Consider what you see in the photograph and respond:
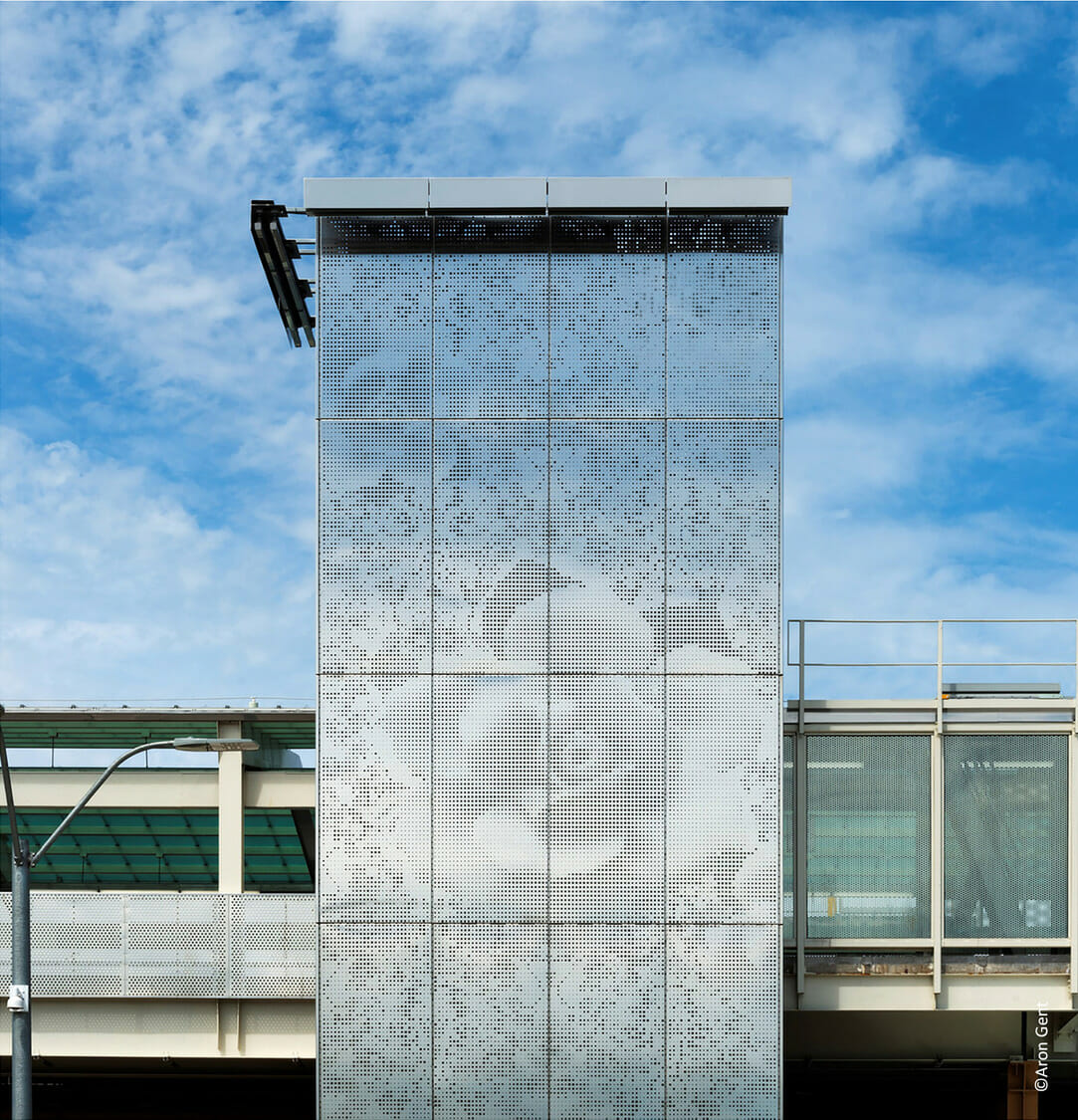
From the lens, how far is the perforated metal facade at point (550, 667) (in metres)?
15.8

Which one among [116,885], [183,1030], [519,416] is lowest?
[183,1030]

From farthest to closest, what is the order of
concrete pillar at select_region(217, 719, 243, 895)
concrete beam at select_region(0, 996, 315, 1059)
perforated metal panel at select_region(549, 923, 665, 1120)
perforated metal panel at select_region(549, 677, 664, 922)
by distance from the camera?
concrete pillar at select_region(217, 719, 243, 895) < concrete beam at select_region(0, 996, 315, 1059) < perforated metal panel at select_region(549, 677, 664, 922) < perforated metal panel at select_region(549, 923, 665, 1120)

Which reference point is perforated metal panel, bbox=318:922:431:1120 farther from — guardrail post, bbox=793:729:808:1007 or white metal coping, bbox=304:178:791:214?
white metal coping, bbox=304:178:791:214

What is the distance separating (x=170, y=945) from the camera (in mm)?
17453

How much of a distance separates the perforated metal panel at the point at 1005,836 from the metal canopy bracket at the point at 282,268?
11692 millimetres

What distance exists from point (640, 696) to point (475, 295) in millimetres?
5908

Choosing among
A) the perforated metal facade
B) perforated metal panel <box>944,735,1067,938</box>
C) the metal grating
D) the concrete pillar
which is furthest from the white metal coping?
the metal grating

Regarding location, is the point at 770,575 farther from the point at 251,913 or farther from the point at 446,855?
the point at 251,913

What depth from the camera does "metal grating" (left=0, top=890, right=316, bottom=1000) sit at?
17.2 meters

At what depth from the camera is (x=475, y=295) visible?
1641cm

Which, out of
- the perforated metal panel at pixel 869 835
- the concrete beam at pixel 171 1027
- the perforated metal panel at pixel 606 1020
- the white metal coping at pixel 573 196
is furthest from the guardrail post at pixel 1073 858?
the concrete beam at pixel 171 1027

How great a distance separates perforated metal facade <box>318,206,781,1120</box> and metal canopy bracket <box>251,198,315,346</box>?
3.32ft

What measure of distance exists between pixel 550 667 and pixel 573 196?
Answer: 21.0 ft

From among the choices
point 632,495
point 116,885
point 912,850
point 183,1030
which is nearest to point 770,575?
point 632,495
